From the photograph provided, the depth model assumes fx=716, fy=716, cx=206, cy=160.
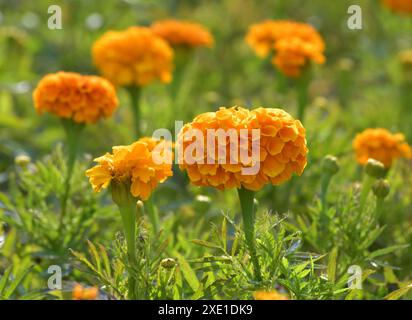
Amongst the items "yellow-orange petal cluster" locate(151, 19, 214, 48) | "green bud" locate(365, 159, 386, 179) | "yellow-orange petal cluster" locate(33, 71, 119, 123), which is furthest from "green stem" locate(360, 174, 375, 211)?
"yellow-orange petal cluster" locate(151, 19, 214, 48)

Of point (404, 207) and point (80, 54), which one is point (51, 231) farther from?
point (80, 54)

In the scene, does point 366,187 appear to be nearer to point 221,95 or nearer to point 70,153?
point 70,153

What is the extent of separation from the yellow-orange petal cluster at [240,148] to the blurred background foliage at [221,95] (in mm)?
219

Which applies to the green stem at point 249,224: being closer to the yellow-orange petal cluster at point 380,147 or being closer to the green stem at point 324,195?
the green stem at point 324,195

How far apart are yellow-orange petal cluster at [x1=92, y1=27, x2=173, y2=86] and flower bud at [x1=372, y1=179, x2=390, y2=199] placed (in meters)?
0.90

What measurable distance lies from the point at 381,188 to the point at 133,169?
2.03ft

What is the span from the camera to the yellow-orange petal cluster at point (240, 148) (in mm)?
1354

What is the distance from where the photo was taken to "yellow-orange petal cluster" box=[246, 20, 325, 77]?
227 centimetres

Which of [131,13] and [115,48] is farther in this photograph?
[131,13]

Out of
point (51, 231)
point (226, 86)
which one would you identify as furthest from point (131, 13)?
point (51, 231)

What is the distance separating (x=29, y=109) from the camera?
9.74ft

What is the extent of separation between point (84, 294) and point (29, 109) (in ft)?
5.54
